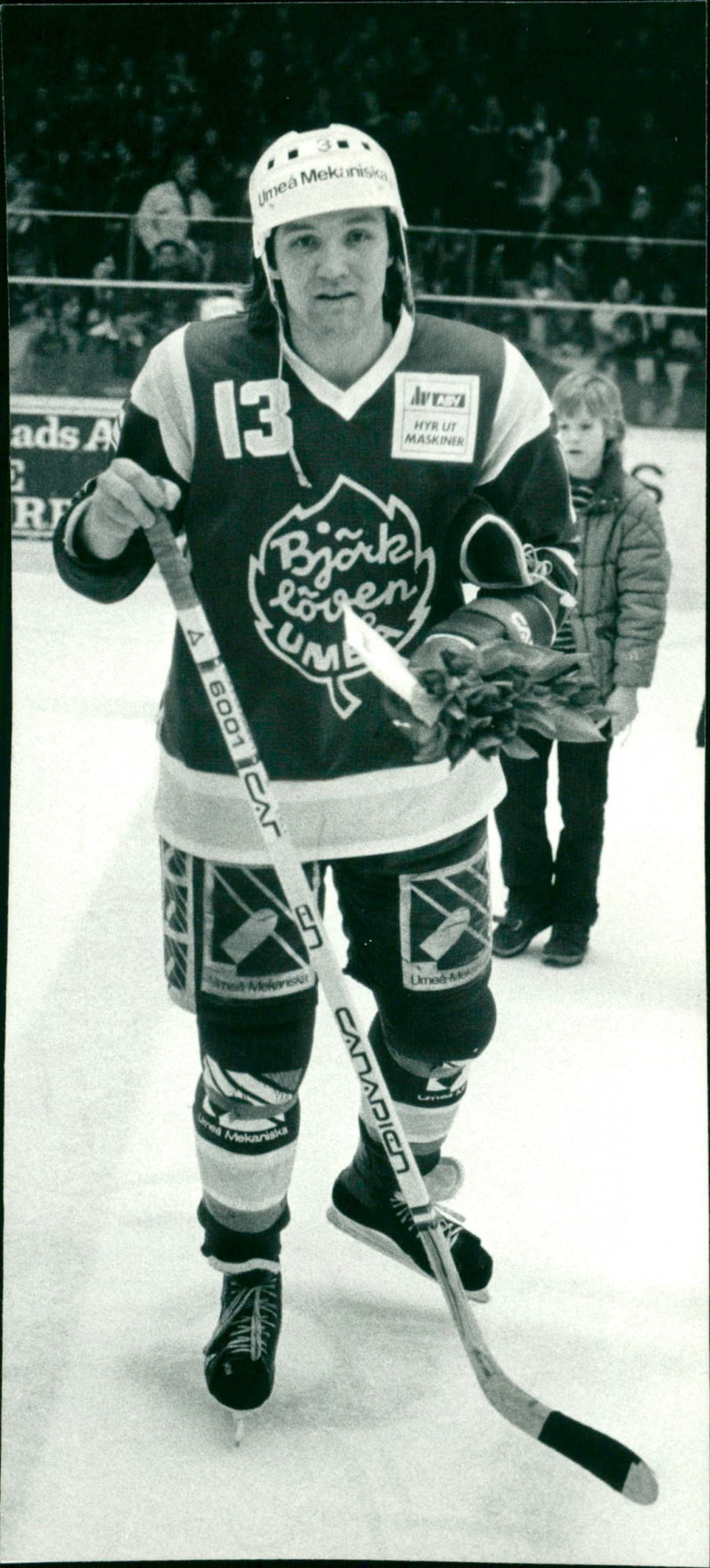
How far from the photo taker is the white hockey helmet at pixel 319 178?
5.59ft

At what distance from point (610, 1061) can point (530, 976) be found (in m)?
0.12

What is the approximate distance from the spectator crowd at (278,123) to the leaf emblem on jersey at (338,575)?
0.69 ft

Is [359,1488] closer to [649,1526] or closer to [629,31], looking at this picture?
[649,1526]

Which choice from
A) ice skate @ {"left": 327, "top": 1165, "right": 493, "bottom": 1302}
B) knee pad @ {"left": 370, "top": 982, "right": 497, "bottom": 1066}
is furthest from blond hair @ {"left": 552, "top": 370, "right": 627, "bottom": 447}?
ice skate @ {"left": 327, "top": 1165, "right": 493, "bottom": 1302}

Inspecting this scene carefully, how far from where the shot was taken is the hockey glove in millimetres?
1679

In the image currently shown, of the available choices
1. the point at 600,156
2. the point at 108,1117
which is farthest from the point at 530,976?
the point at 600,156

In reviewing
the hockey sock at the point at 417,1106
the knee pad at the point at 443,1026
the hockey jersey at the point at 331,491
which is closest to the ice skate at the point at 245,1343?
the hockey sock at the point at 417,1106

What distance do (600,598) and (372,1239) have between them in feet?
2.19

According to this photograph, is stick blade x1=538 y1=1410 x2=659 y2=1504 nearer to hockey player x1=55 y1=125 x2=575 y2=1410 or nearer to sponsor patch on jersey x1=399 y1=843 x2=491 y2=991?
hockey player x1=55 y1=125 x2=575 y2=1410

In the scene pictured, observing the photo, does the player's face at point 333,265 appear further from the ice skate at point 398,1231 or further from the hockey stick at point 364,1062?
the ice skate at point 398,1231

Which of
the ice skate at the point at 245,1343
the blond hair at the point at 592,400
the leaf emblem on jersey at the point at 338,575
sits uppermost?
the blond hair at the point at 592,400

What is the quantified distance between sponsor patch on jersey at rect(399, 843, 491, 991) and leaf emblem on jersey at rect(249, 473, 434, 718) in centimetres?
23

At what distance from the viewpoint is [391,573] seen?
1.78m

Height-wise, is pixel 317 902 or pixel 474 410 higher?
pixel 474 410
